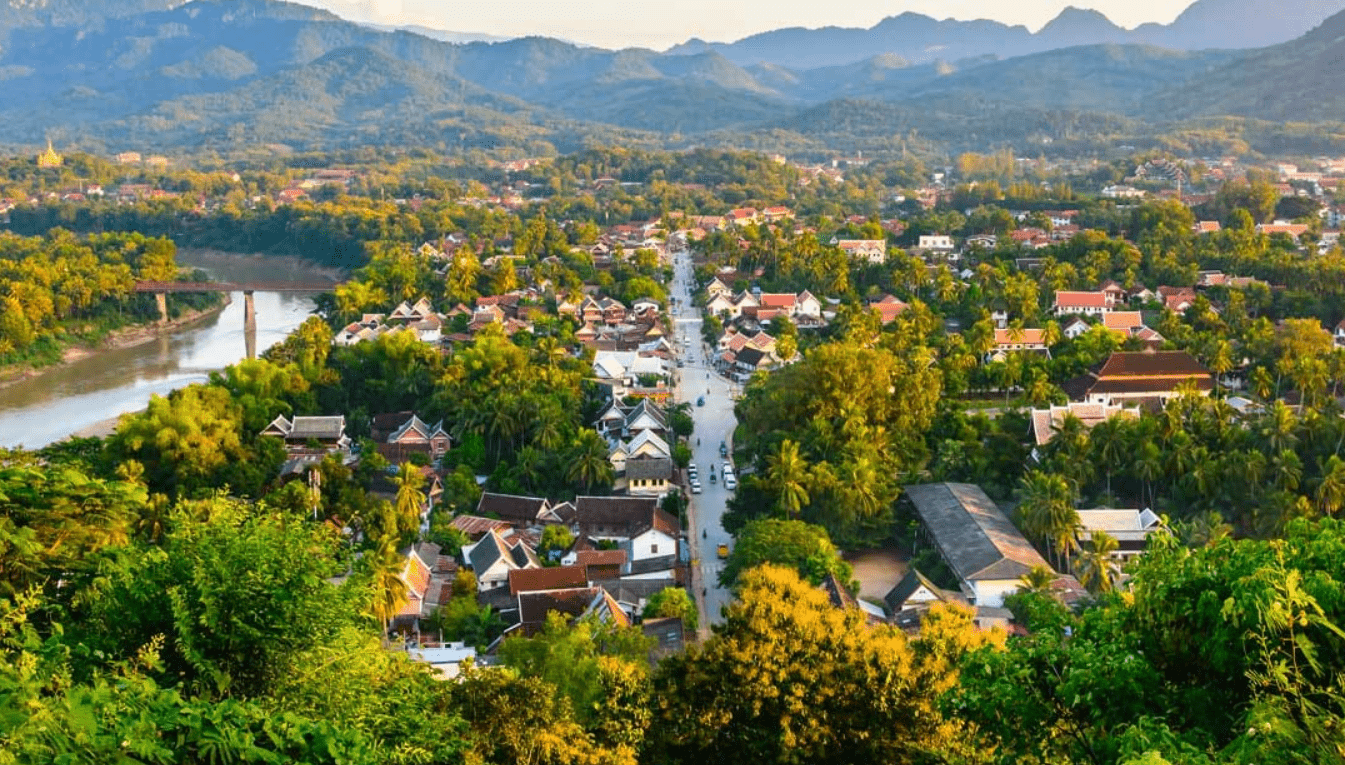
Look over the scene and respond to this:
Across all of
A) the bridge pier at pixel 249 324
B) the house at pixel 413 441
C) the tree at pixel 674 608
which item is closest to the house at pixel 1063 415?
the tree at pixel 674 608

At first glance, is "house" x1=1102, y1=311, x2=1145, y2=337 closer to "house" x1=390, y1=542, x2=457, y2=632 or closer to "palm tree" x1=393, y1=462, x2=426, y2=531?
"palm tree" x1=393, y1=462, x2=426, y2=531

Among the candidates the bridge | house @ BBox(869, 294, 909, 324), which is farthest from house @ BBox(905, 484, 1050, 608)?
the bridge

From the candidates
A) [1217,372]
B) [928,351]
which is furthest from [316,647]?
[1217,372]

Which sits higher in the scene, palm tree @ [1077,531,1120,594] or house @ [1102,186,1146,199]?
house @ [1102,186,1146,199]

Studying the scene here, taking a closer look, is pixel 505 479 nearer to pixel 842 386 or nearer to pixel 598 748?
pixel 842 386

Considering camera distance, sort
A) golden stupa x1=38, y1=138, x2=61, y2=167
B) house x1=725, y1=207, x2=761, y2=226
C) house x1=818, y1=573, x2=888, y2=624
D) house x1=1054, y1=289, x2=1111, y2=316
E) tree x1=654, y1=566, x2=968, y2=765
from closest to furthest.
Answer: tree x1=654, y1=566, x2=968, y2=765
house x1=818, y1=573, x2=888, y2=624
house x1=1054, y1=289, x2=1111, y2=316
house x1=725, y1=207, x2=761, y2=226
golden stupa x1=38, y1=138, x2=61, y2=167

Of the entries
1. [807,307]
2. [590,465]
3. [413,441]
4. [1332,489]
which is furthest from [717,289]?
[1332,489]

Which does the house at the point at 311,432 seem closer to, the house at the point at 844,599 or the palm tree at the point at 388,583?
the palm tree at the point at 388,583

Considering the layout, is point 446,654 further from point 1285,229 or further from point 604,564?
point 1285,229
